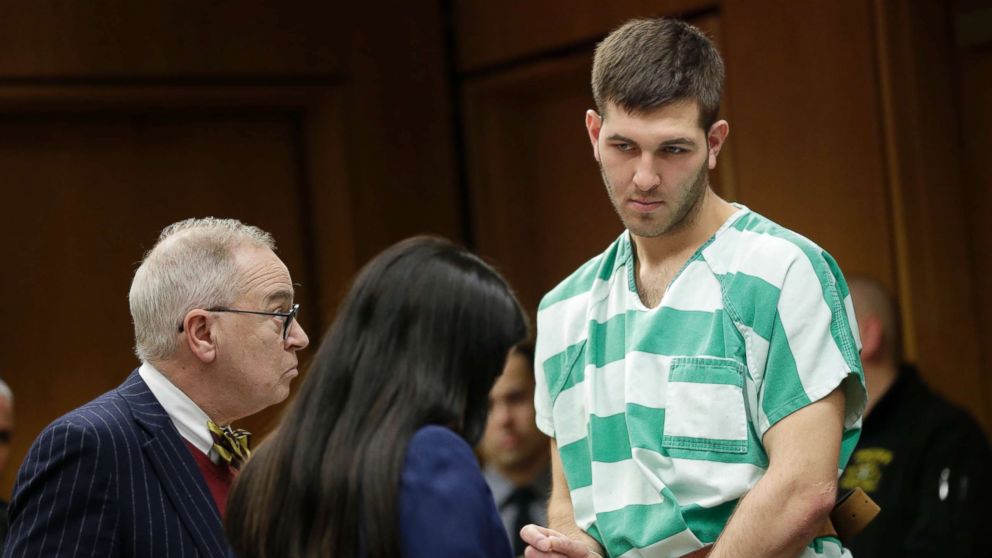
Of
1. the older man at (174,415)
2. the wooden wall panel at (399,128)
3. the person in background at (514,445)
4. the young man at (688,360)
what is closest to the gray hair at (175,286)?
the older man at (174,415)

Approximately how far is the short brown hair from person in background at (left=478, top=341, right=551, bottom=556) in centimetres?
188

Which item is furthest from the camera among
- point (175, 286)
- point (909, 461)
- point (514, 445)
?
point (514, 445)

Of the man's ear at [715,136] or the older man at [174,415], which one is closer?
the older man at [174,415]

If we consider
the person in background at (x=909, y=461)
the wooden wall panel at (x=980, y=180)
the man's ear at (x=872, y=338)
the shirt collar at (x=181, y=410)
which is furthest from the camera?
the wooden wall panel at (x=980, y=180)

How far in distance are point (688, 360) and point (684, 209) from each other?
0.79 feet

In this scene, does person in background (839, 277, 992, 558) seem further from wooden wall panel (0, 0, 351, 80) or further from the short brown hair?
wooden wall panel (0, 0, 351, 80)

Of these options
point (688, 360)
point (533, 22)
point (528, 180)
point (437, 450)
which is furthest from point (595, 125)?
point (528, 180)

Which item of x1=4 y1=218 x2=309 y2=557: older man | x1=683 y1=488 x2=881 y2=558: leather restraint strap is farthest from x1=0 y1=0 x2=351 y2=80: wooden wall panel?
x1=683 y1=488 x2=881 y2=558: leather restraint strap

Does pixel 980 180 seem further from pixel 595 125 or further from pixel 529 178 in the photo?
pixel 595 125

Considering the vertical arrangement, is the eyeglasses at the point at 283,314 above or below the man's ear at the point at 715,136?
below

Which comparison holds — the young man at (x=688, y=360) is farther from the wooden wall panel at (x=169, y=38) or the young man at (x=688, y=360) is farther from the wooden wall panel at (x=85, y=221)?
the wooden wall panel at (x=169, y=38)

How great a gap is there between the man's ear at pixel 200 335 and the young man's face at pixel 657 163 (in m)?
0.67

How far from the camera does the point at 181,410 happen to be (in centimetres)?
221

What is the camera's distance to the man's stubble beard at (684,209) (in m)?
2.14
